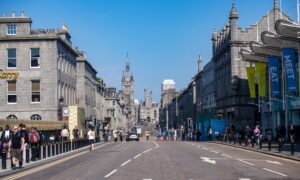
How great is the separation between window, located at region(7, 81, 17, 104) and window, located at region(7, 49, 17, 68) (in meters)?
2.05

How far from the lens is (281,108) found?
173 ft

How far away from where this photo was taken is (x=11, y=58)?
59.2m

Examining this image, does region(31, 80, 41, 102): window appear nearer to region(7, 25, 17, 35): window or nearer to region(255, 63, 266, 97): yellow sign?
region(7, 25, 17, 35): window

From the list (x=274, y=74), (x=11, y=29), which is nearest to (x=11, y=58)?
(x=11, y=29)

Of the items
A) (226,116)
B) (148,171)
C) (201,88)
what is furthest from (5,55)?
(201,88)

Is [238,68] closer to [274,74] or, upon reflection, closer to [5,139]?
[274,74]

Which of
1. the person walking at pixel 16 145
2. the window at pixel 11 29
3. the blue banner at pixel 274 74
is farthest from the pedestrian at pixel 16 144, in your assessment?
the window at pixel 11 29

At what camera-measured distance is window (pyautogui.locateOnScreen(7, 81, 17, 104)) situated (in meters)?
58.9

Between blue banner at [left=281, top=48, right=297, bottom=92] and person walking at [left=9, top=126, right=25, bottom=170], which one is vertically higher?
blue banner at [left=281, top=48, right=297, bottom=92]

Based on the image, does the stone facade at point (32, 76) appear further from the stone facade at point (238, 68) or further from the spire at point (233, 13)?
the spire at point (233, 13)

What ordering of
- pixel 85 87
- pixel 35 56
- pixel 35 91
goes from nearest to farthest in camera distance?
pixel 35 91, pixel 35 56, pixel 85 87

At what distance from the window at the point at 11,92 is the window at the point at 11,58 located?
2.05m

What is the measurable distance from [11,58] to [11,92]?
409cm

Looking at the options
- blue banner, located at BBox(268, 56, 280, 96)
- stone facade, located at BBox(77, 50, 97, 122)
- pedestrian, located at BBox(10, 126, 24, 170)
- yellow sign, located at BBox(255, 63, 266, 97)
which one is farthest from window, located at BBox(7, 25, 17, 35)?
pedestrian, located at BBox(10, 126, 24, 170)
